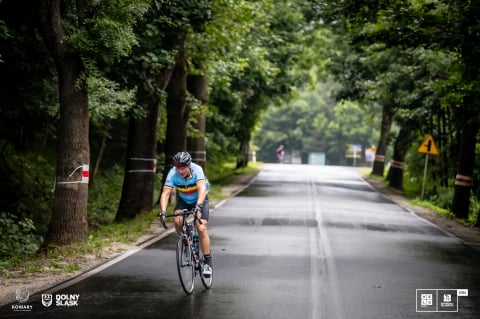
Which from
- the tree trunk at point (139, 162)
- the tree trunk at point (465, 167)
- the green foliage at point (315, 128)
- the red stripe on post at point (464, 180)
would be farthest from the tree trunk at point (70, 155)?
the green foliage at point (315, 128)

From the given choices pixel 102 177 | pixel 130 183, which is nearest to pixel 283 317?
pixel 130 183

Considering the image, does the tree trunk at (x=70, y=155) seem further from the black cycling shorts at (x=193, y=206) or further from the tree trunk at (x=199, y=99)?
the tree trunk at (x=199, y=99)

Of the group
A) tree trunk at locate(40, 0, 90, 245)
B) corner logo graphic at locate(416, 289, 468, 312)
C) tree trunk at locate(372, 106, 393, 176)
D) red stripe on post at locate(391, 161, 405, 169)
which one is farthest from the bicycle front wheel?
tree trunk at locate(372, 106, 393, 176)

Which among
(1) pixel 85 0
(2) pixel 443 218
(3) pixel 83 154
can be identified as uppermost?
(1) pixel 85 0

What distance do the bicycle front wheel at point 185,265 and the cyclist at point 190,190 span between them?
→ 21 cm

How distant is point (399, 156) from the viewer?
37875 millimetres

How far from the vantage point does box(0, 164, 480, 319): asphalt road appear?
8.73 m

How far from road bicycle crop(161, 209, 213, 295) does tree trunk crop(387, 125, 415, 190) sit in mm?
27259

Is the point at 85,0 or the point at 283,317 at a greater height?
the point at 85,0

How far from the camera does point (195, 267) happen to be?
9.94 metres

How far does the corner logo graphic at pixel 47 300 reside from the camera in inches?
345

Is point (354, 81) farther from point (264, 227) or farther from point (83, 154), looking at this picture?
point (83, 154)

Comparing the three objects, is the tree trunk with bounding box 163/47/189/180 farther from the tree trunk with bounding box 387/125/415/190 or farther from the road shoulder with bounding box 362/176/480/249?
the tree trunk with bounding box 387/125/415/190

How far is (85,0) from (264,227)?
7590 millimetres
